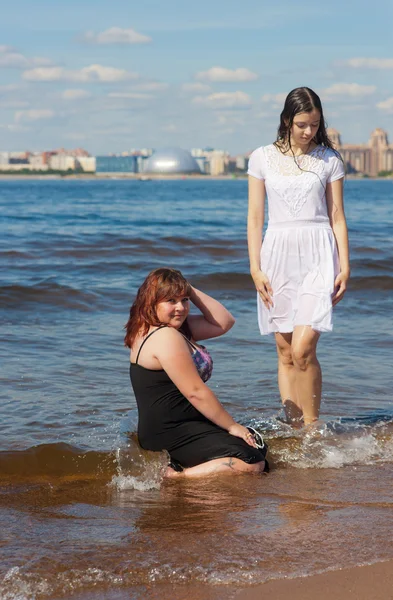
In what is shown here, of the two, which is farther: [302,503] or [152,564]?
[302,503]

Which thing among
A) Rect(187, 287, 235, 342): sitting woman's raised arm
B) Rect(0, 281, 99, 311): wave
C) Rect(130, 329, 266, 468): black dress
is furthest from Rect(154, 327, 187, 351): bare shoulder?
Rect(0, 281, 99, 311): wave

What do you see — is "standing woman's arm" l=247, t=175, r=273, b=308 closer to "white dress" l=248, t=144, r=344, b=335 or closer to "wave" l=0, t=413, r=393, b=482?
"white dress" l=248, t=144, r=344, b=335

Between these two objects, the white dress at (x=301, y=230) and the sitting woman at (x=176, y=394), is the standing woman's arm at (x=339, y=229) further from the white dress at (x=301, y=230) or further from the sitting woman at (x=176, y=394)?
the sitting woman at (x=176, y=394)

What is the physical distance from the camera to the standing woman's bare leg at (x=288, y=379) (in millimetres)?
5070

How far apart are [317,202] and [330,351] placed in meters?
3.19

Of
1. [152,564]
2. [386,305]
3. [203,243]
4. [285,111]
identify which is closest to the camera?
[152,564]

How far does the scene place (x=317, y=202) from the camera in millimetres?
4859

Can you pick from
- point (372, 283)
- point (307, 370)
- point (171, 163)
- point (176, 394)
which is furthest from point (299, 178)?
point (171, 163)

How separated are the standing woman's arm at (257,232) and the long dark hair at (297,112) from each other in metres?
0.26

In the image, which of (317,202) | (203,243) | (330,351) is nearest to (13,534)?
(317,202)

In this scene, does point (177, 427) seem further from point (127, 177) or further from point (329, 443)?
point (127, 177)

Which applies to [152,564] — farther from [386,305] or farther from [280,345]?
[386,305]

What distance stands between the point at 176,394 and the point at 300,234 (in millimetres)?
1205

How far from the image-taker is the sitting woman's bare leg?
4.33 metres
